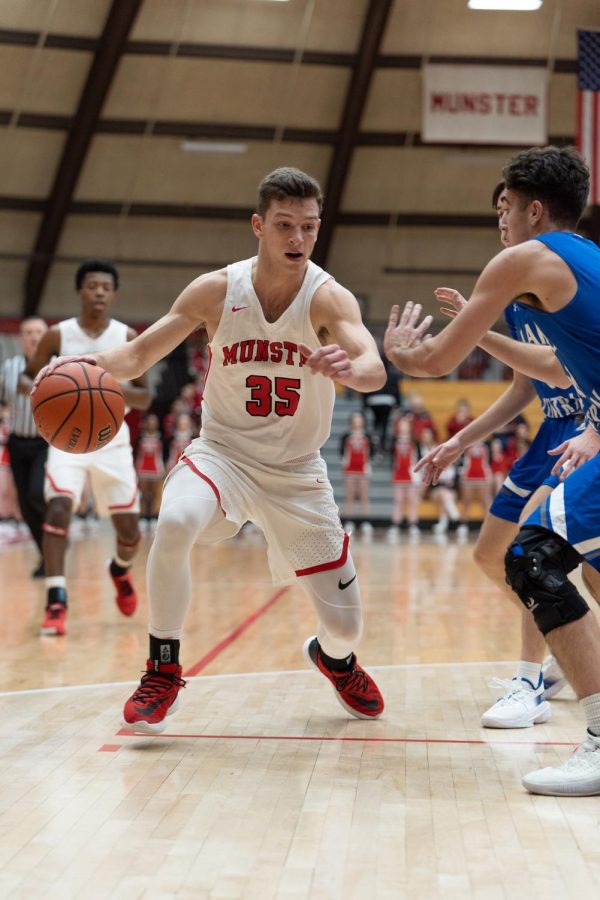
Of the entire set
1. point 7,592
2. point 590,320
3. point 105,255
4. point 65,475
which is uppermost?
point 105,255

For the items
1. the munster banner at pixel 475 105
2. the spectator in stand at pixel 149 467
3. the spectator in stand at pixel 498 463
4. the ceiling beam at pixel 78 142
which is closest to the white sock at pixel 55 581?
the spectator in stand at pixel 149 467

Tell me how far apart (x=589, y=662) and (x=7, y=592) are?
6198mm

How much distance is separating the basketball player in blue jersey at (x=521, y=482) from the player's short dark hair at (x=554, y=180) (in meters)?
0.69

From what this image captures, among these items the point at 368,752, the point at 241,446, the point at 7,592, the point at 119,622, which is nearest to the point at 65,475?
the point at 119,622

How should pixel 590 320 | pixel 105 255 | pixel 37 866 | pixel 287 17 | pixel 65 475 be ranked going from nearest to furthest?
pixel 37 866 → pixel 590 320 → pixel 65 475 → pixel 287 17 → pixel 105 255

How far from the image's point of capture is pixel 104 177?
22.8 metres

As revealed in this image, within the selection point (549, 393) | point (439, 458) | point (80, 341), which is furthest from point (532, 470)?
point (80, 341)

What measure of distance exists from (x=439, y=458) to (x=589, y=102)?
11224mm

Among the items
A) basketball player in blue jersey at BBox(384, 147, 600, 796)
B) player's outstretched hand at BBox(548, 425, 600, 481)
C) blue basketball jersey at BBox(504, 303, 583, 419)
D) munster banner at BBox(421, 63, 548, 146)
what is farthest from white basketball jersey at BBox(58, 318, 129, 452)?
munster banner at BBox(421, 63, 548, 146)

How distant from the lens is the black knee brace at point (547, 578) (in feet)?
10.9

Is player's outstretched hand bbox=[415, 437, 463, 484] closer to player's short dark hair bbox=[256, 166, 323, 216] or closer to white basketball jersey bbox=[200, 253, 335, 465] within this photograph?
white basketball jersey bbox=[200, 253, 335, 465]

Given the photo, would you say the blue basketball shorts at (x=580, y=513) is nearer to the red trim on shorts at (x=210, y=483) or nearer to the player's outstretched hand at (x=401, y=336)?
the player's outstretched hand at (x=401, y=336)

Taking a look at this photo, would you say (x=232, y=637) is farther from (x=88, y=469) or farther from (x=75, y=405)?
(x=75, y=405)

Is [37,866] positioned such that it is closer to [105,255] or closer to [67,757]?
[67,757]
